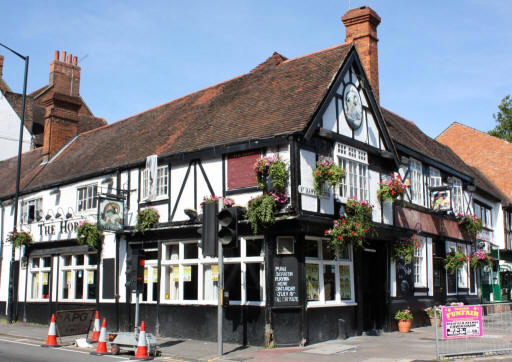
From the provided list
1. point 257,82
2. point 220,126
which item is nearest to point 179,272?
point 220,126

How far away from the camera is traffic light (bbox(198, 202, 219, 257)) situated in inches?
483

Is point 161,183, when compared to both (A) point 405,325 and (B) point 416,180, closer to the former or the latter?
(A) point 405,325

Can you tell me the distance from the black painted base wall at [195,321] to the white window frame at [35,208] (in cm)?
563

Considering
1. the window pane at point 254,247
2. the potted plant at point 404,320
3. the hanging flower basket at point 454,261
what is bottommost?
the potted plant at point 404,320

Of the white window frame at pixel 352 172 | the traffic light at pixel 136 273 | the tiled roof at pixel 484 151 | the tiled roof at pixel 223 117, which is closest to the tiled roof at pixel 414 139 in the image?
the tiled roof at pixel 484 151

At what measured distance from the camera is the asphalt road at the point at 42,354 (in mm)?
11335

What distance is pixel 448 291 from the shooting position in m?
20.8

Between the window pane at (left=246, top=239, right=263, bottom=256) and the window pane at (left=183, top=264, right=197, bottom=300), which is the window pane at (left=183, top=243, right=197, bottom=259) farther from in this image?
the window pane at (left=246, top=239, right=263, bottom=256)

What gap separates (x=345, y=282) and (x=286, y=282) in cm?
274

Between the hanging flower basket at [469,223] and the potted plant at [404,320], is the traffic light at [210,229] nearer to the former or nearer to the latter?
the potted plant at [404,320]

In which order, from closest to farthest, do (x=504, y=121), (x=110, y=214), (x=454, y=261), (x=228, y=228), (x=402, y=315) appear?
(x=228, y=228) → (x=110, y=214) → (x=402, y=315) → (x=454, y=261) → (x=504, y=121)

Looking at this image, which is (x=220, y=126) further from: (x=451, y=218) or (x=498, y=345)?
(x=451, y=218)

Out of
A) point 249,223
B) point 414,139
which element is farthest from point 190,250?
point 414,139

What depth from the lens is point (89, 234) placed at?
1852 cm
